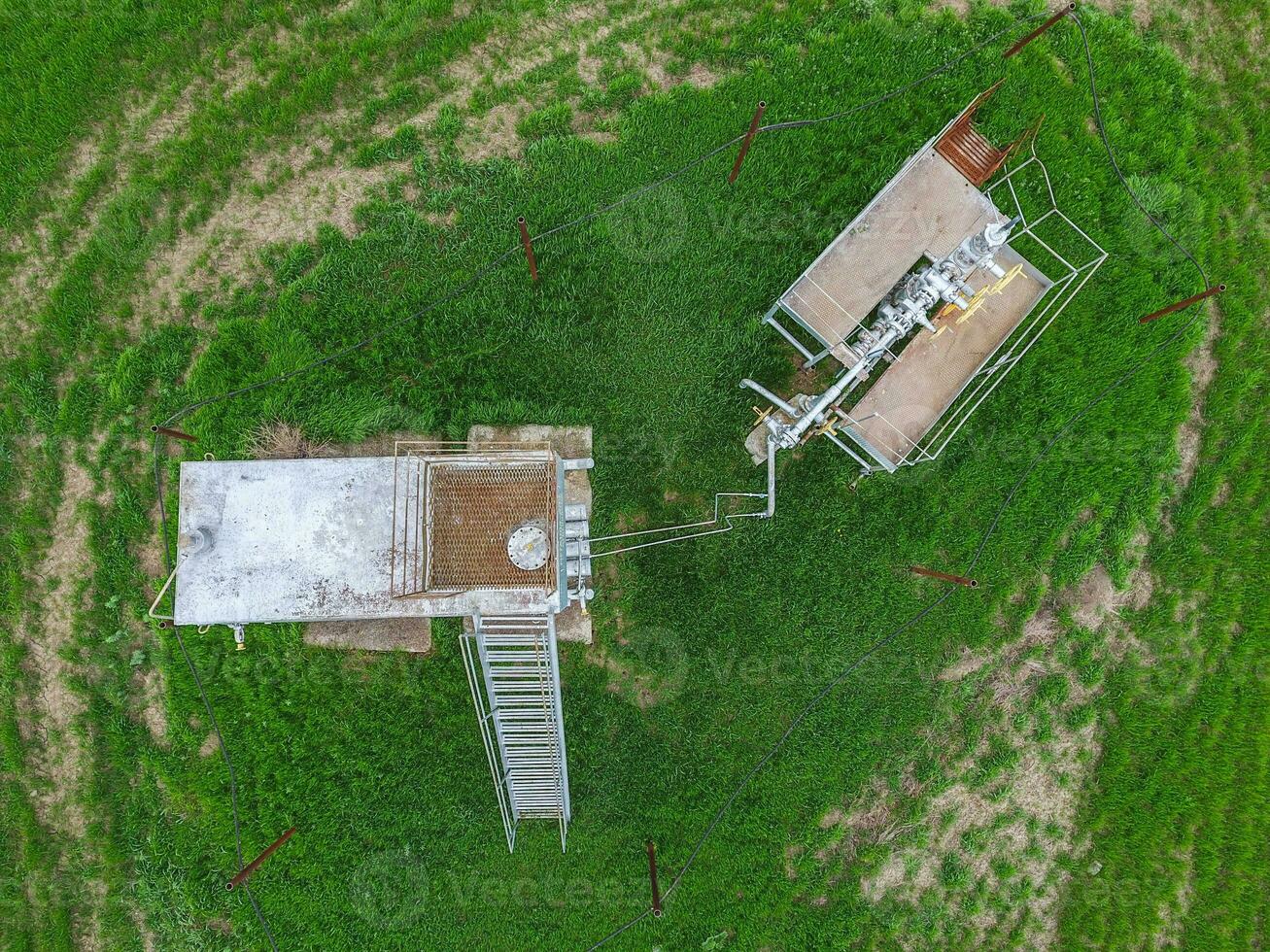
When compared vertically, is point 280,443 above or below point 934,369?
below

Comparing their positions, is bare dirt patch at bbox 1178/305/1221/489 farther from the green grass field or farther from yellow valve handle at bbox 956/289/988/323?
yellow valve handle at bbox 956/289/988/323

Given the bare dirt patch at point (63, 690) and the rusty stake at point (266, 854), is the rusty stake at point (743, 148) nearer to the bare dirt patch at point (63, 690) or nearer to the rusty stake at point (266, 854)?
the bare dirt patch at point (63, 690)

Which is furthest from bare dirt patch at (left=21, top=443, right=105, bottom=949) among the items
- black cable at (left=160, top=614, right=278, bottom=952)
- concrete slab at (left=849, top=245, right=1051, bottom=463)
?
concrete slab at (left=849, top=245, right=1051, bottom=463)

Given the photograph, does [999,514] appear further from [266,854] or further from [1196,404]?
[266,854]

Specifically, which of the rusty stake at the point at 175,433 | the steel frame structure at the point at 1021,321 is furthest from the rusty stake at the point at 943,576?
the rusty stake at the point at 175,433

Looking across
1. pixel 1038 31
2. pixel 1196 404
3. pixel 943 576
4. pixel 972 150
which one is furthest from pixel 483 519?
pixel 1196 404

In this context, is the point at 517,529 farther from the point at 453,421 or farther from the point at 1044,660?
the point at 1044,660
